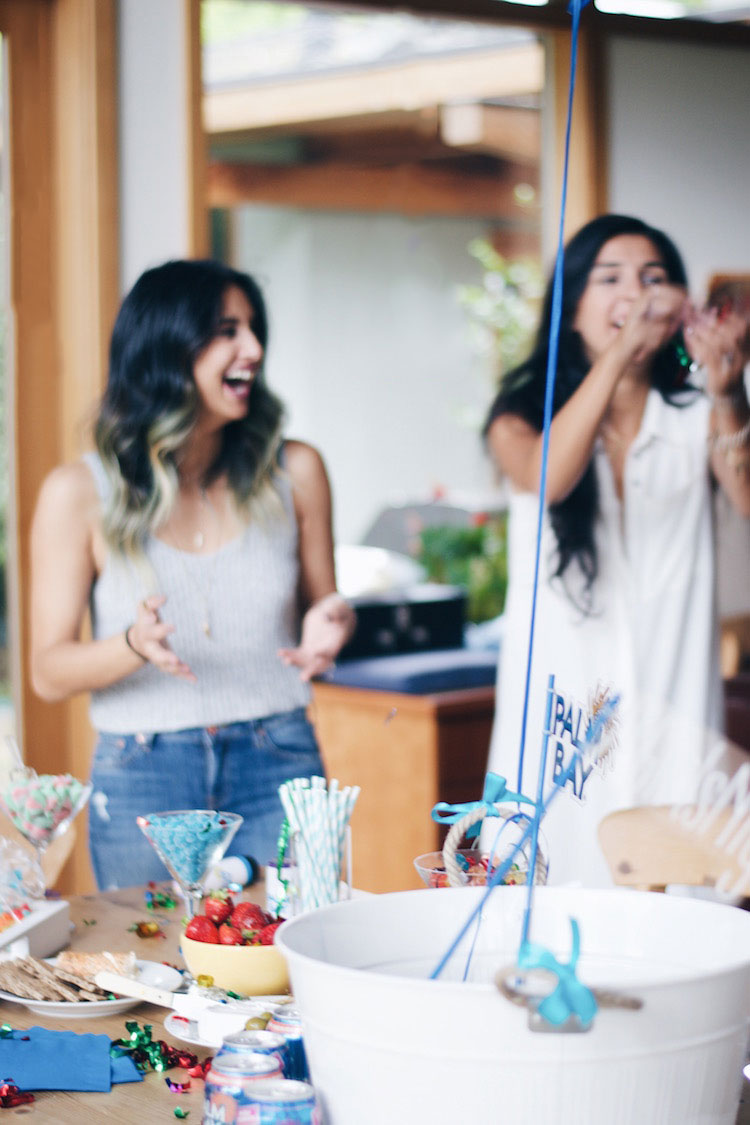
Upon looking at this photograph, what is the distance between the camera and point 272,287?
4555mm

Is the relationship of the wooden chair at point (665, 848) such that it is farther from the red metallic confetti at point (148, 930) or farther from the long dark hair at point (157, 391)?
the long dark hair at point (157, 391)

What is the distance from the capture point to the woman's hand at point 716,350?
7.37 ft

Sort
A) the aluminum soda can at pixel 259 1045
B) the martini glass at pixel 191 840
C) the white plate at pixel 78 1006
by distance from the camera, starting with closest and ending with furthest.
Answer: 1. the aluminum soda can at pixel 259 1045
2. the white plate at pixel 78 1006
3. the martini glass at pixel 191 840

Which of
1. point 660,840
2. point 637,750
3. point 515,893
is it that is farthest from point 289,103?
point 515,893

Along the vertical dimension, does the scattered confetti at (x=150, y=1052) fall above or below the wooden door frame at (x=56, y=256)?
below

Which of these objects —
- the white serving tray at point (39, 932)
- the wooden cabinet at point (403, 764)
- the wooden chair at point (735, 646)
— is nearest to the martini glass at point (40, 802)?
the white serving tray at point (39, 932)

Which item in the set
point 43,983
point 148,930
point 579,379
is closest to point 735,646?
point 579,379

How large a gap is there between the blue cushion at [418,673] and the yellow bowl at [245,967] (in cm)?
204

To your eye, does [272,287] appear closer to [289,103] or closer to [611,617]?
[289,103]

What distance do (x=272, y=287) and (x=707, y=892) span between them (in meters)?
2.94

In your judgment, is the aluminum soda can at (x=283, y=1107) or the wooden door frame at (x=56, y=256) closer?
the aluminum soda can at (x=283, y=1107)

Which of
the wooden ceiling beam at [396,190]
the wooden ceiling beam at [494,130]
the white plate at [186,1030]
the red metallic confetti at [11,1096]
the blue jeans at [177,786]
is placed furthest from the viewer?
the wooden ceiling beam at [396,190]

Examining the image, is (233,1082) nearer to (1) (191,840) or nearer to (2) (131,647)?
(1) (191,840)

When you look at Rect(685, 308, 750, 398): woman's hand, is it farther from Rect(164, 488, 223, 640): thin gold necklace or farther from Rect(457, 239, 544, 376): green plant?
Rect(457, 239, 544, 376): green plant
